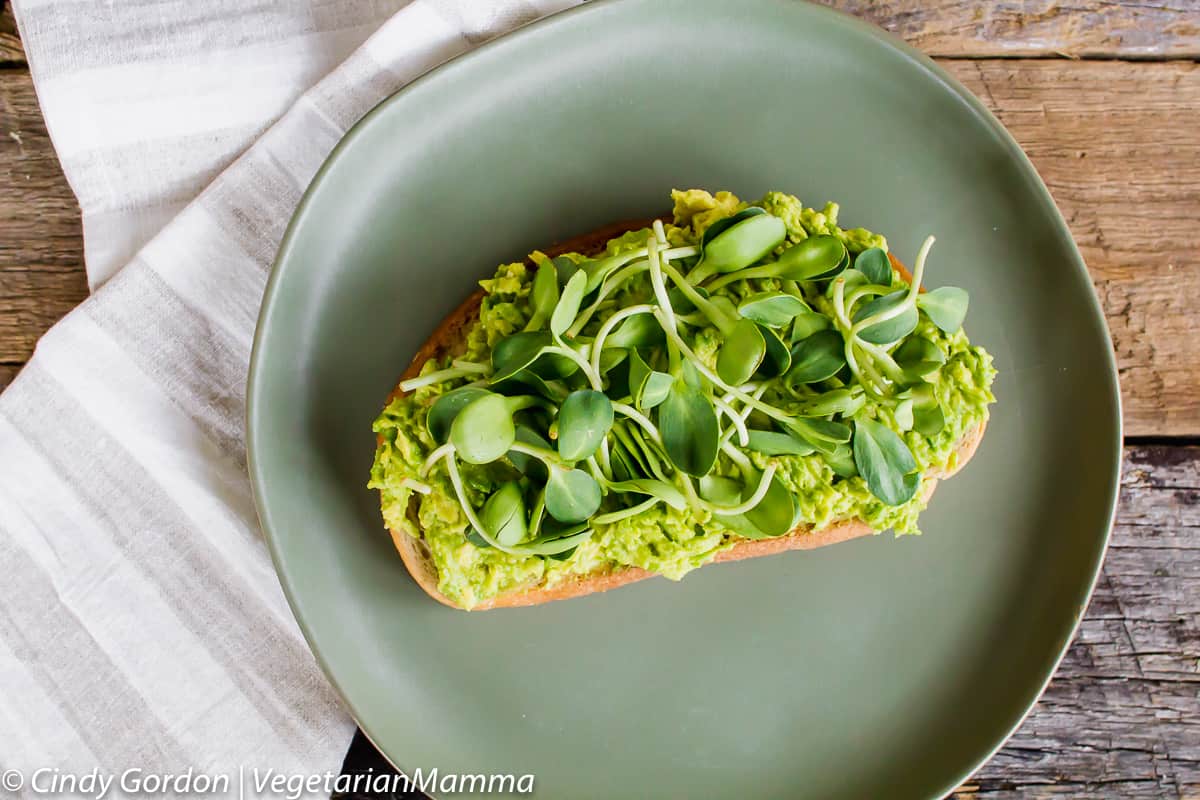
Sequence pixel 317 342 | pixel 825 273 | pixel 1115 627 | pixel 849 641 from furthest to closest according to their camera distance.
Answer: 1. pixel 1115 627
2. pixel 849 641
3. pixel 317 342
4. pixel 825 273

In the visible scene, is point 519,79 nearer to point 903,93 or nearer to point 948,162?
point 903,93

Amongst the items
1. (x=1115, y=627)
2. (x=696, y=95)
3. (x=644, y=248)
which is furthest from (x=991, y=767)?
(x=696, y=95)

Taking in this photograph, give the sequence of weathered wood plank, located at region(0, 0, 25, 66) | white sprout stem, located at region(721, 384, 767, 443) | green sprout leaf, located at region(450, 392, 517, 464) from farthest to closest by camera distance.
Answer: weathered wood plank, located at region(0, 0, 25, 66) → white sprout stem, located at region(721, 384, 767, 443) → green sprout leaf, located at region(450, 392, 517, 464)

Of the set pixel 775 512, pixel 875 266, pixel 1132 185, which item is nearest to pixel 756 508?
pixel 775 512

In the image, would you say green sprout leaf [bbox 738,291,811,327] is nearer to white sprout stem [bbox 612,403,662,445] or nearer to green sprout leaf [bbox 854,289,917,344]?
green sprout leaf [bbox 854,289,917,344]

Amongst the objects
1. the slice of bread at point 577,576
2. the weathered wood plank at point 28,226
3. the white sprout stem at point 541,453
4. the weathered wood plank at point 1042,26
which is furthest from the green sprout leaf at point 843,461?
the weathered wood plank at point 28,226

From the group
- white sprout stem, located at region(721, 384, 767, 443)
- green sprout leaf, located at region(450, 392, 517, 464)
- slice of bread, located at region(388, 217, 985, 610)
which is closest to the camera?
green sprout leaf, located at region(450, 392, 517, 464)

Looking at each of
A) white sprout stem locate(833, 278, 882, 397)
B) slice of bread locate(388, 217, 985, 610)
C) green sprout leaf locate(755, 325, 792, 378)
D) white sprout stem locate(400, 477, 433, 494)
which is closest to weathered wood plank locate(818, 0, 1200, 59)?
slice of bread locate(388, 217, 985, 610)

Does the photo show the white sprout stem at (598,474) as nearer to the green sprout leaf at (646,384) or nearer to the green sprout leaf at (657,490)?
the green sprout leaf at (657,490)
